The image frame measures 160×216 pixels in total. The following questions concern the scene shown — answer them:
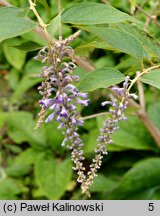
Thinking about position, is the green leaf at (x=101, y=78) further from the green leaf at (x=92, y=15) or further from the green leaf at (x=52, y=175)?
the green leaf at (x=52, y=175)

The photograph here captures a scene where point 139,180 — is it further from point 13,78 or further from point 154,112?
point 13,78

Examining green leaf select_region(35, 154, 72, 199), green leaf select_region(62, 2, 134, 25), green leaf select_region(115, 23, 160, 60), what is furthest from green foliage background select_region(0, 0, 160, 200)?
green leaf select_region(62, 2, 134, 25)

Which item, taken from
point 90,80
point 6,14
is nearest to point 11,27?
point 6,14

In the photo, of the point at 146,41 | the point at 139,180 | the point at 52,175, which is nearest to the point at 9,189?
the point at 52,175

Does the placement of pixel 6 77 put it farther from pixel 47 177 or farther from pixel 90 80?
pixel 90 80

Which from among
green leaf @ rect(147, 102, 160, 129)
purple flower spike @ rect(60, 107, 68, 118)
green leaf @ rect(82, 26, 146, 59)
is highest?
green leaf @ rect(82, 26, 146, 59)

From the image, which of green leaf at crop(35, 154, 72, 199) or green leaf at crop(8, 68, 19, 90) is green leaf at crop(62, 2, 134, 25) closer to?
green leaf at crop(35, 154, 72, 199)
